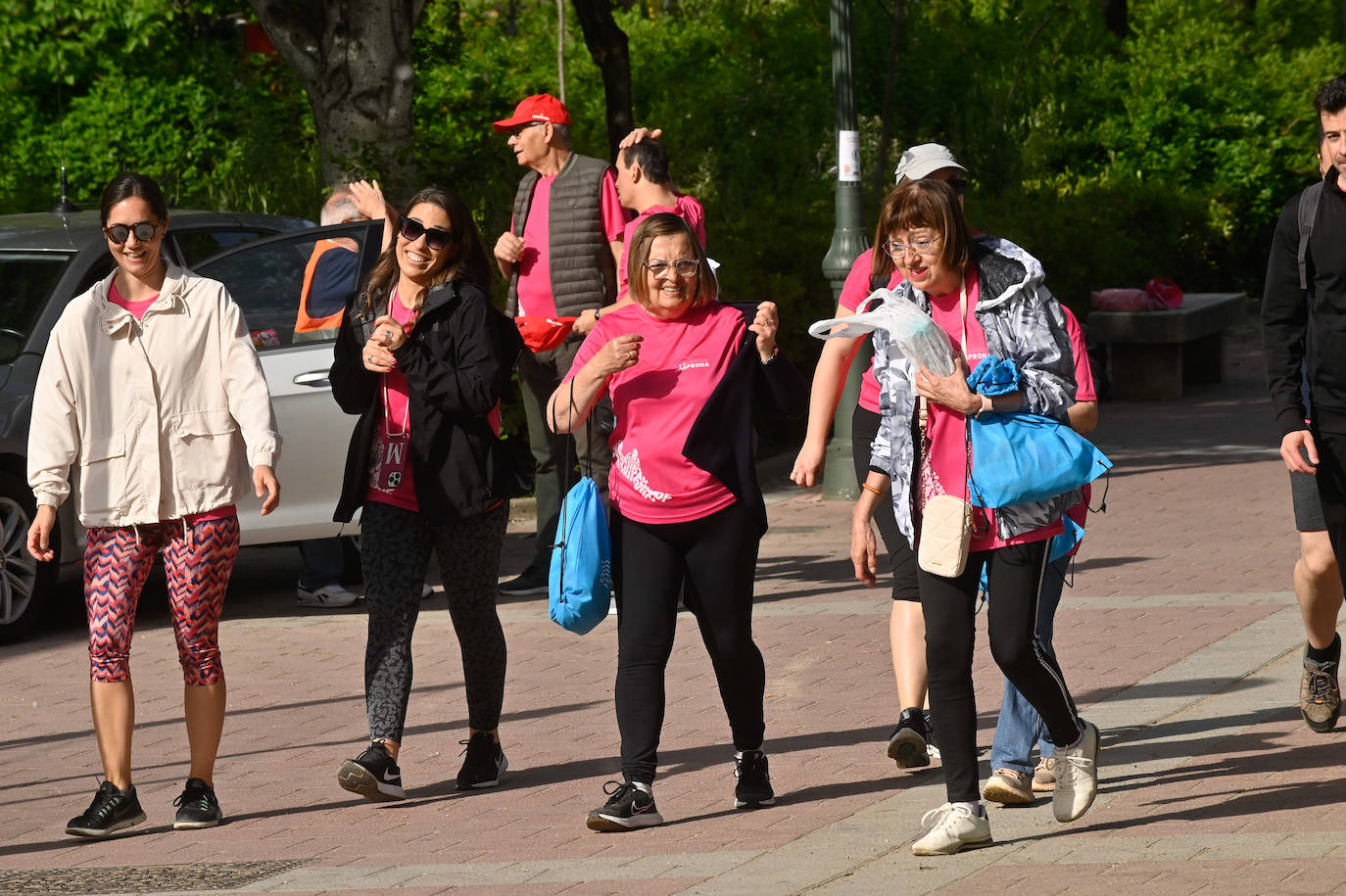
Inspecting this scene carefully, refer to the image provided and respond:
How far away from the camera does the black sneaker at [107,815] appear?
5746 millimetres

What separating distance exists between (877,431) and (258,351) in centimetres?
408

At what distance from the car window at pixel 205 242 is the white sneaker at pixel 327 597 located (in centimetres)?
168


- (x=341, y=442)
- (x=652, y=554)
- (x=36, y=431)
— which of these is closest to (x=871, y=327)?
(x=652, y=554)

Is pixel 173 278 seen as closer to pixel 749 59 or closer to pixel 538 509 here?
pixel 538 509

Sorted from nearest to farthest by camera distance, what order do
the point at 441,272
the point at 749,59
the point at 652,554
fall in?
the point at 652,554, the point at 441,272, the point at 749,59

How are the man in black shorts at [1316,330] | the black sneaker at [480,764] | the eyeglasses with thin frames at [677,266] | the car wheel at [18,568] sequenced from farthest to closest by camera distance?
the car wheel at [18,568]
the black sneaker at [480,764]
the eyeglasses with thin frames at [677,266]
the man in black shorts at [1316,330]

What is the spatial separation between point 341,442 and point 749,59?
19593mm

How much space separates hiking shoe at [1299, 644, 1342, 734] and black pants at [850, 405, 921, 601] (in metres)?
1.34

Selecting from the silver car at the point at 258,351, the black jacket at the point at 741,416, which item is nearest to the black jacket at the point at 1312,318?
the black jacket at the point at 741,416

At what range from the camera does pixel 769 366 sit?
222 inches

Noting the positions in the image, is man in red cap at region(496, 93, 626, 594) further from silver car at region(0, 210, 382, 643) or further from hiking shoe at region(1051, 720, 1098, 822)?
hiking shoe at region(1051, 720, 1098, 822)

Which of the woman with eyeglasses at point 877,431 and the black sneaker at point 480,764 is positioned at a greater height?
the woman with eyeglasses at point 877,431

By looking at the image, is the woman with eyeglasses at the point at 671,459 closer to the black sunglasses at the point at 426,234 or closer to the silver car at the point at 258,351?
the black sunglasses at the point at 426,234

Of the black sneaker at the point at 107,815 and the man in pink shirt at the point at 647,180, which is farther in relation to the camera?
the man in pink shirt at the point at 647,180
